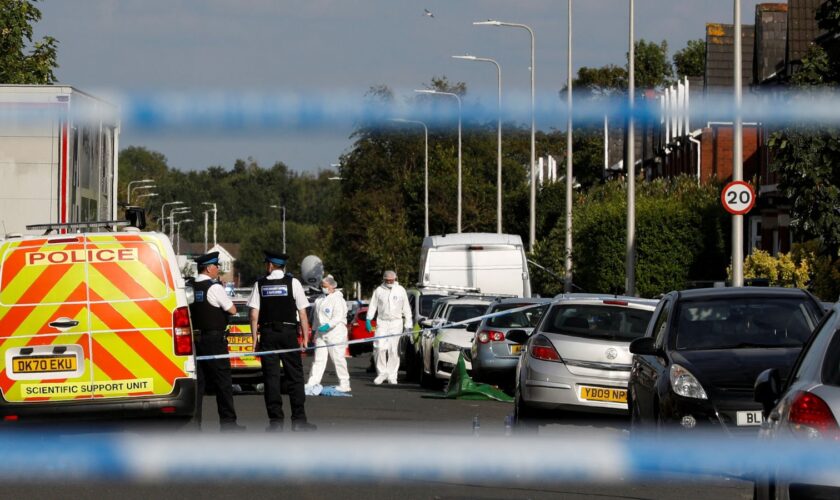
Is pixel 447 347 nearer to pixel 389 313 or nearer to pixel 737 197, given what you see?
pixel 389 313

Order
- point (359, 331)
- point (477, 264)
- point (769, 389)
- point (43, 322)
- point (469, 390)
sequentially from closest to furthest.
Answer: point (769, 389) < point (43, 322) < point (469, 390) < point (477, 264) < point (359, 331)

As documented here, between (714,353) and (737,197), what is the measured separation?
14330 millimetres

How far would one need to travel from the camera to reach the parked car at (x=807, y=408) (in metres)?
7.41

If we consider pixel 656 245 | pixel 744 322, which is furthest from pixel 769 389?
pixel 656 245

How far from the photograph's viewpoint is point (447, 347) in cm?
2619

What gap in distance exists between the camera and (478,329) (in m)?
23.4

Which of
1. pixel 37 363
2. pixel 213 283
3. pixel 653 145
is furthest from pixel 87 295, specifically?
pixel 653 145

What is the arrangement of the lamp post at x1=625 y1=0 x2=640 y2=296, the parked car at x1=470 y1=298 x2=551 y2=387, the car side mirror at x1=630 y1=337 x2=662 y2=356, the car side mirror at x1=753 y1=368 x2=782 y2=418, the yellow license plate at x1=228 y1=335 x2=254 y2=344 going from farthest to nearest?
the lamp post at x1=625 y1=0 x2=640 y2=296, the yellow license plate at x1=228 y1=335 x2=254 y2=344, the parked car at x1=470 y1=298 x2=551 y2=387, the car side mirror at x1=630 y1=337 x2=662 y2=356, the car side mirror at x1=753 y1=368 x2=782 y2=418

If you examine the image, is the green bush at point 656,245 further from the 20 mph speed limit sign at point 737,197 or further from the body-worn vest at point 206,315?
the body-worn vest at point 206,315

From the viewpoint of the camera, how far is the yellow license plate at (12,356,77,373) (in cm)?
1319

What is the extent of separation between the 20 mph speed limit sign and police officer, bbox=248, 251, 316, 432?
11404 mm

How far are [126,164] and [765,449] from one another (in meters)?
111

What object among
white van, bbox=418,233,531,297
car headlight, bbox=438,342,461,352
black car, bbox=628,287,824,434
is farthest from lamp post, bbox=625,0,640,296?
black car, bbox=628,287,824,434

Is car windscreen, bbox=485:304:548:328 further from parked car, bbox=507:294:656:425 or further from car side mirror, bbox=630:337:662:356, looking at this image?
car side mirror, bbox=630:337:662:356
